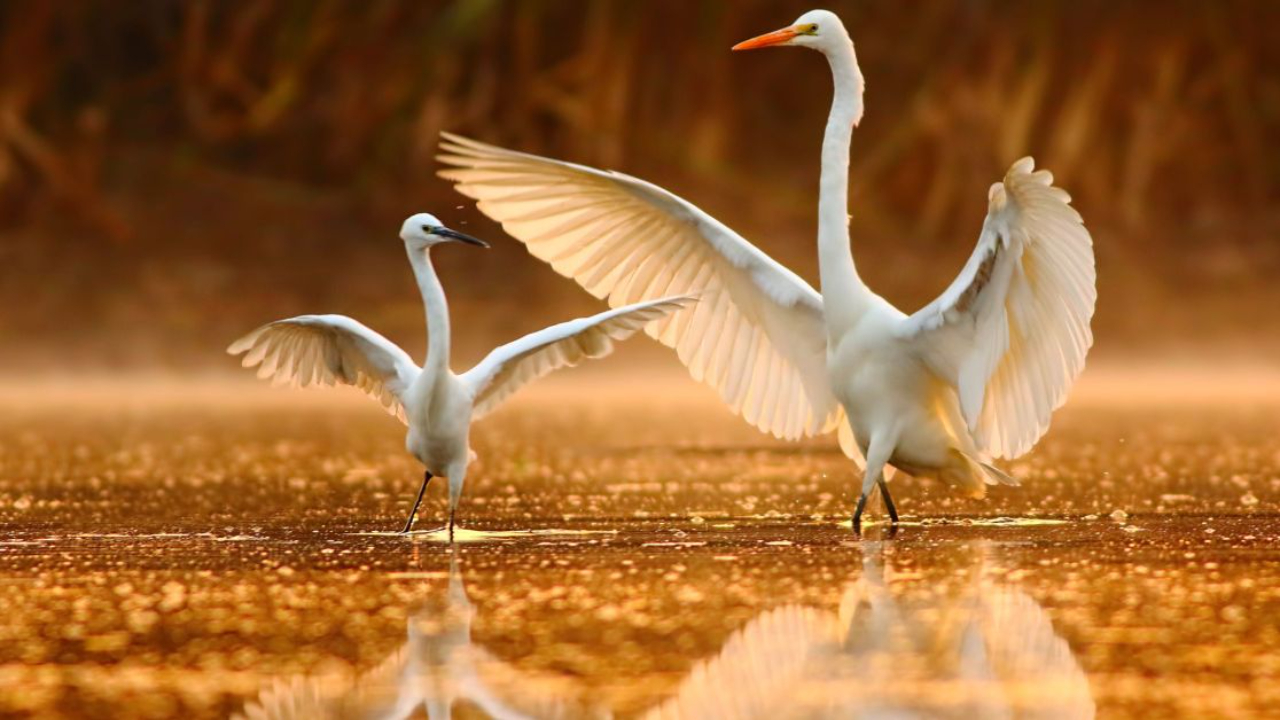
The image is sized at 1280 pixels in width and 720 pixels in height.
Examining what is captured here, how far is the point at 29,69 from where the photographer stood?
63.4 ft

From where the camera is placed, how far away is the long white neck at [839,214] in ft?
25.2

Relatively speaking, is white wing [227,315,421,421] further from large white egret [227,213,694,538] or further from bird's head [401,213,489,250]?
bird's head [401,213,489,250]

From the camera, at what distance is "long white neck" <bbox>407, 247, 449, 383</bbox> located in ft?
25.8

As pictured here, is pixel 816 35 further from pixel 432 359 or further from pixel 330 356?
pixel 330 356

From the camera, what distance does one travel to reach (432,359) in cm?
789

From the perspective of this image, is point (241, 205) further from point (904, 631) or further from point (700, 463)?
point (904, 631)

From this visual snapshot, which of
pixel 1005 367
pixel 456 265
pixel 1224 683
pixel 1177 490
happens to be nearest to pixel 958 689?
pixel 1224 683

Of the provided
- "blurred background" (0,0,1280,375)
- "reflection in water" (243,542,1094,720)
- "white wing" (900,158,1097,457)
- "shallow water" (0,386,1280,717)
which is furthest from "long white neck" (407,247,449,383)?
"blurred background" (0,0,1280,375)

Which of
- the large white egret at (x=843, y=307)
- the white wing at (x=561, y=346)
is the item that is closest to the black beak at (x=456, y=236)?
the large white egret at (x=843, y=307)

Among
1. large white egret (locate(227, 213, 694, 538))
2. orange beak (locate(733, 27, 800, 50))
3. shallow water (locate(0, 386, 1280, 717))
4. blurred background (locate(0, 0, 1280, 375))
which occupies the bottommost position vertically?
shallow water (locate(0, 386, 1280, 717))

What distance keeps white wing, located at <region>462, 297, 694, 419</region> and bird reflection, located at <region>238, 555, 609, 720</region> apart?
9.59 feet

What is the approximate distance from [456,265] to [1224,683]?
46.5 feet

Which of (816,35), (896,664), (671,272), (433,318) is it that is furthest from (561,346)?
(896,664)

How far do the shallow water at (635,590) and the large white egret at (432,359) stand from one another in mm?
335
